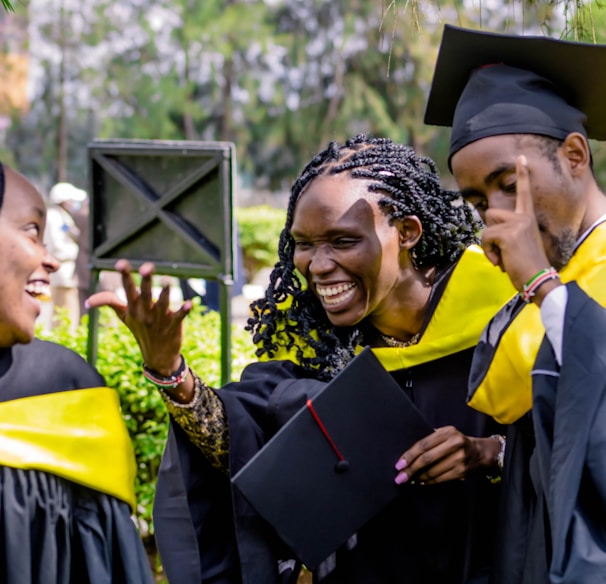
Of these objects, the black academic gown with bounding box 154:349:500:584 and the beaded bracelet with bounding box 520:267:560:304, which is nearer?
the beaded bracelet with bounding box 520:267:560:304

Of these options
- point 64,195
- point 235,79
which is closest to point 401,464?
point 64,195

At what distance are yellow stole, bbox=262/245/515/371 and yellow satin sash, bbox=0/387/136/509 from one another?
0.83m

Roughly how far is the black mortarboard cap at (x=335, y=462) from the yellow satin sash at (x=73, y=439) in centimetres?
50

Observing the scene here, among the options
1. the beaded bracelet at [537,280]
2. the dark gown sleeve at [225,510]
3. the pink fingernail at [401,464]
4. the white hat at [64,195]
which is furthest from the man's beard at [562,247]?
the white hat at [64,195]

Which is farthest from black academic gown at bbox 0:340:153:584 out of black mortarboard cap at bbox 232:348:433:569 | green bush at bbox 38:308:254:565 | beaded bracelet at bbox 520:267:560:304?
green bush at bbox 38:308:254:565

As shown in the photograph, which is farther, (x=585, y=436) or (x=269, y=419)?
(x=269, y=419)

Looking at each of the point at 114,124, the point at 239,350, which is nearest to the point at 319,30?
the point at 114,124

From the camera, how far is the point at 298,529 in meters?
2.14

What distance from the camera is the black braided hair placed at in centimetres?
255

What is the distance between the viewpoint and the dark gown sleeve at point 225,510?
92.7 inches

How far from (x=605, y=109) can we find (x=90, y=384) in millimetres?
1634

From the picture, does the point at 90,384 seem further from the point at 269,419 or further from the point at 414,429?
the point at 414,429

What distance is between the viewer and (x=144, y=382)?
411 centimetres

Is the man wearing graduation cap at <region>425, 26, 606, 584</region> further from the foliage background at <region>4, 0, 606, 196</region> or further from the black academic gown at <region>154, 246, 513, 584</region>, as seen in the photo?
the foliage background at <region>4, 0, 606, 196</region>
